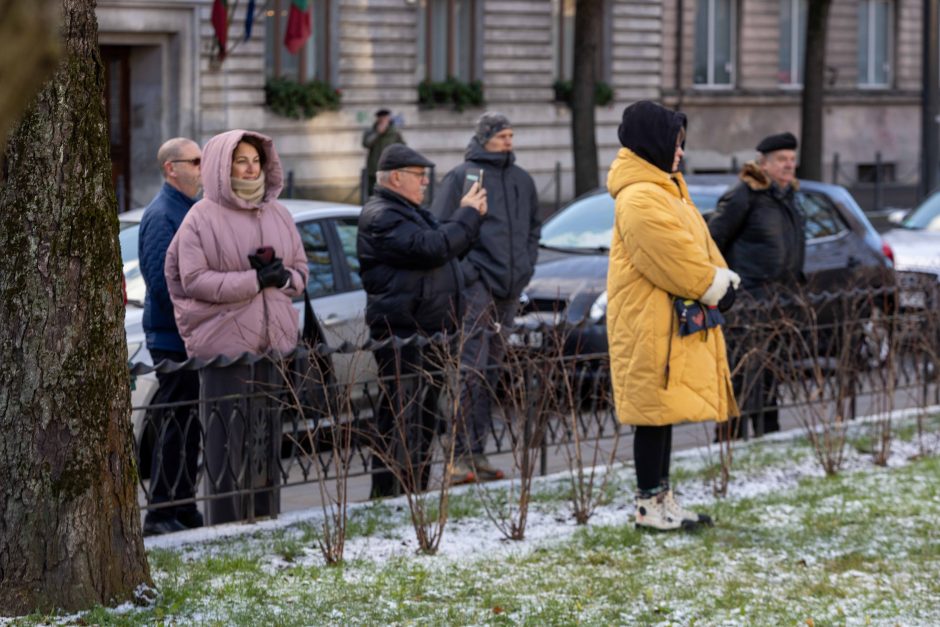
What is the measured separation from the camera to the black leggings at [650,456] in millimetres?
6730

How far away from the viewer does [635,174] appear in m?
6.61

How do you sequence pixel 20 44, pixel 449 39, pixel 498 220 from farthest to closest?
pixel 449 39, pixel 498 220, pixel 20 44

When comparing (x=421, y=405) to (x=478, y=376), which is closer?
(x=421, y=405)

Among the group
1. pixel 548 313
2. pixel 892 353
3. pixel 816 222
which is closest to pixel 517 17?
pixel 816 222

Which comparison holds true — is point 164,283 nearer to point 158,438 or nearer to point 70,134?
point 158,438

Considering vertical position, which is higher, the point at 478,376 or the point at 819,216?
the point at 819,216

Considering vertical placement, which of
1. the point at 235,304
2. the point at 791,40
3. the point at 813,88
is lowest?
the point at 235,304

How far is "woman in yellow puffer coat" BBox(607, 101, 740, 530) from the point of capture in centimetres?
653

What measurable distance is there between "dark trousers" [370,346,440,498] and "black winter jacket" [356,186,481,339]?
8.5 inches

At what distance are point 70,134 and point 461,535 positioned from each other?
8.32ft

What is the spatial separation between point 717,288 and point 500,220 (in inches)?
95.3

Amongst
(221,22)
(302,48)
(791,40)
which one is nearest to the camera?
(221,22)

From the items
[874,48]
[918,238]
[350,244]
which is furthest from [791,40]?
[350,244]

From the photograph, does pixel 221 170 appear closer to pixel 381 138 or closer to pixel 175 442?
pixel 175 442
